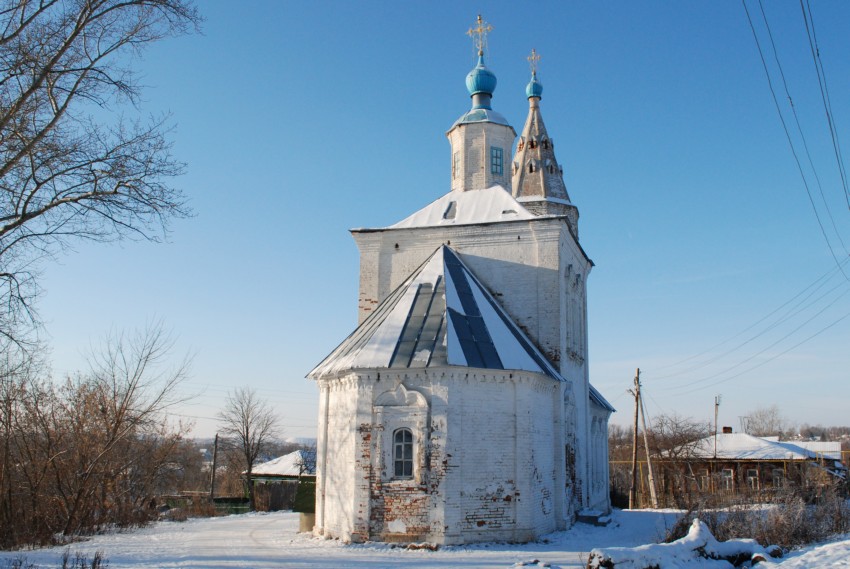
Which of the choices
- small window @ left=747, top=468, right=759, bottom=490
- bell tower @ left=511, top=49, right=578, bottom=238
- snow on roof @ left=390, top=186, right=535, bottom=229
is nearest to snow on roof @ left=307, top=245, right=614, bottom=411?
snow on roof @ left=390, top=186, right=535, bottom=229

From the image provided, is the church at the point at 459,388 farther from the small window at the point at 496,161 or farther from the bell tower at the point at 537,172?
the bell tower at the point at 537,172

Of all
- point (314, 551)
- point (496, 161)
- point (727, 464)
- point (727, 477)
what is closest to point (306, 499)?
point (314, 551)

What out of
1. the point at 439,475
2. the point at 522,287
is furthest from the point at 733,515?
the point at 522,287

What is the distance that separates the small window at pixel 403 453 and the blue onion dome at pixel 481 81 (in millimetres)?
12451

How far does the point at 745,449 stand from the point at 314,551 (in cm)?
2748

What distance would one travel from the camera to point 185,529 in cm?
1708

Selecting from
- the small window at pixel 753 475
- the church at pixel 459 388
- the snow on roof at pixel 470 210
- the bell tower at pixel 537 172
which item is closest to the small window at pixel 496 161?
the snow on roof at pixel 470 210

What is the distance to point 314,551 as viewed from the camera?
1255cm

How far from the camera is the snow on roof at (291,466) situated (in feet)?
102

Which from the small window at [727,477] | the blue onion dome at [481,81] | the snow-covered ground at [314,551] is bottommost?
the snow-covered ground at [314,551]

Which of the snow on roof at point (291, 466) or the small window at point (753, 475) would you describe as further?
the small window at point (753, 475)

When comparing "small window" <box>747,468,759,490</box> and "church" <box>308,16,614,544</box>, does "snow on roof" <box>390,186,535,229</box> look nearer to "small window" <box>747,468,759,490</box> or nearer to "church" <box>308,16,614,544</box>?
"church" <box>308,16,614,544</box>

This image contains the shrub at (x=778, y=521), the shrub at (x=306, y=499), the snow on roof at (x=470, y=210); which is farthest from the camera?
the snow on roof at (x=470, y=210)

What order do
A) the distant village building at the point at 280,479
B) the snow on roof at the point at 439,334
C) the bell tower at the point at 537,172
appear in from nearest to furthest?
the snow on roof at the point at 439,334
the distant village building at the point at 280,479
the bell tower at the point at 537,172
